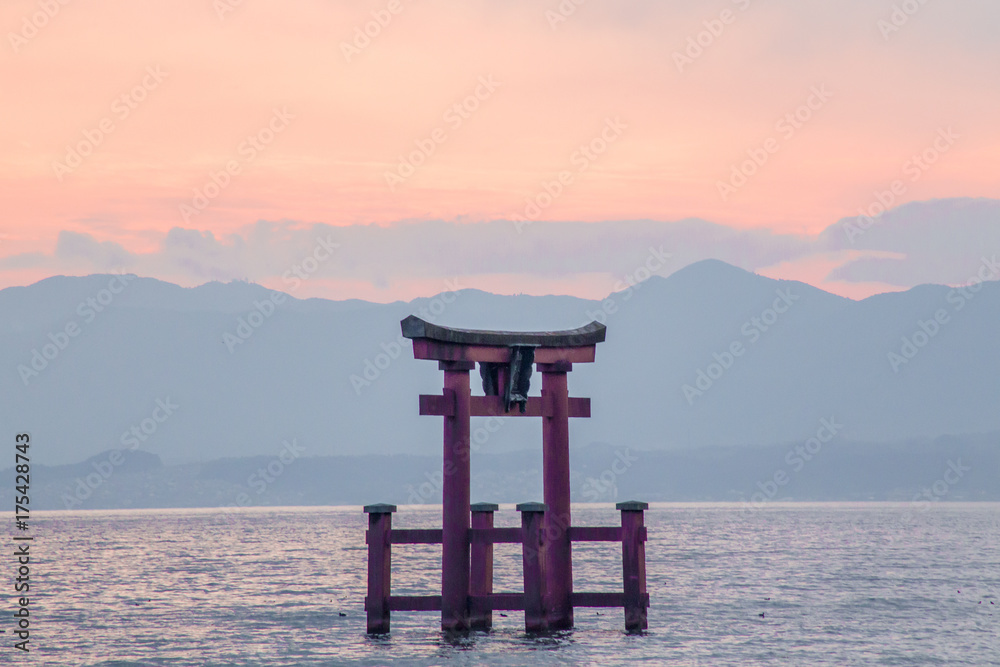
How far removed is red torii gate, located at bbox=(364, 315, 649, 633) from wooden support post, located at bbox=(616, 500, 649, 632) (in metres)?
0.02

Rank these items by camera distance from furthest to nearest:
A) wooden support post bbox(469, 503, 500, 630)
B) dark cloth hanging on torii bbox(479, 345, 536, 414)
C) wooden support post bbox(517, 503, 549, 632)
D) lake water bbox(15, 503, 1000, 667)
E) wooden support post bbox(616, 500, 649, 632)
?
1. lake water bbox(15, 503, 1000, 667)
2. wooden support post bbox(469, 503, 500, 630)
3. dark cloth hanging on torii bbox(479, 345, 536, 414)
4. wooden support post bbox(616, 500, 649, 632)
5. wooden support post bbox(517, 503, 549, 632)

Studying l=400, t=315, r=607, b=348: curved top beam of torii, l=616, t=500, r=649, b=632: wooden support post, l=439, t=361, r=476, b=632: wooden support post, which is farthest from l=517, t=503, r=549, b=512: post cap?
l=400, t=315, r=607, b=348: curved top beam of torii

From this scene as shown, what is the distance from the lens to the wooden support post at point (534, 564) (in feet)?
85.1

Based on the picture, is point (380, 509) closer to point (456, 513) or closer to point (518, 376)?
point (456, 513)

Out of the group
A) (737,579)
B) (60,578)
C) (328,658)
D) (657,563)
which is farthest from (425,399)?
(657,563)

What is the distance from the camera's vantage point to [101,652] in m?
30.6

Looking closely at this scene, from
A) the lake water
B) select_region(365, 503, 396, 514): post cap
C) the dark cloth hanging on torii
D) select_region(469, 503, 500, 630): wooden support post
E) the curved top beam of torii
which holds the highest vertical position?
the curved top beam of torii

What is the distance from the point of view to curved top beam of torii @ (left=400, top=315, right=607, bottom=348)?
25.6m

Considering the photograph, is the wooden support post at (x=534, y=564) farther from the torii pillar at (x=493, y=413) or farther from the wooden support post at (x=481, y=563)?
the wooden support post at (x=481, y=563)

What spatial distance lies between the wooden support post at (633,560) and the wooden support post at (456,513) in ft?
11.0

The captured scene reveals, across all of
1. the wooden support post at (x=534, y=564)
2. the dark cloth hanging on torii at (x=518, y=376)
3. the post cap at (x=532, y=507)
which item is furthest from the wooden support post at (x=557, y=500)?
the dark cloth hanging on torii at (x=518, y=376)

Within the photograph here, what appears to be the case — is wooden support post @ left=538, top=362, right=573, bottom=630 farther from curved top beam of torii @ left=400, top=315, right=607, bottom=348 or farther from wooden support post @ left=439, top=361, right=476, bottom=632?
wooden support post @ left=439, top=361, right=476, bottom=632

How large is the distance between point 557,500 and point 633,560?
2067 mm

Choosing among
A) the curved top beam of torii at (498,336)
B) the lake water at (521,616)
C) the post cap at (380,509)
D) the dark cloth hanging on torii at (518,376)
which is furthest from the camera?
the lake water at (521,616)
